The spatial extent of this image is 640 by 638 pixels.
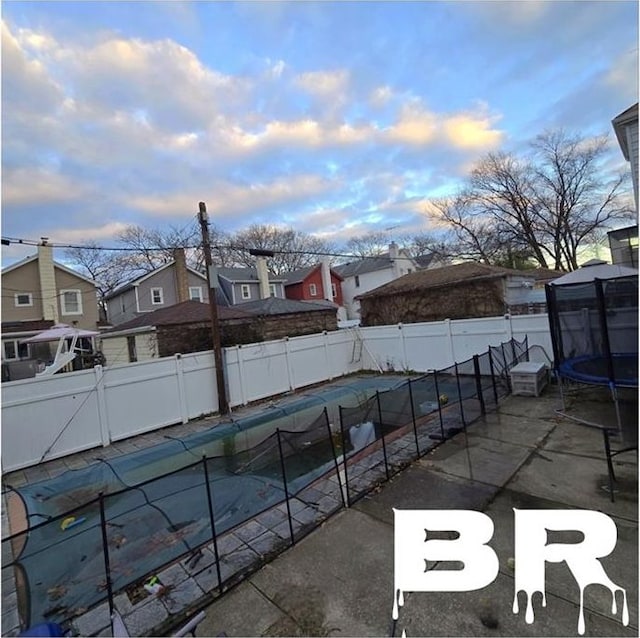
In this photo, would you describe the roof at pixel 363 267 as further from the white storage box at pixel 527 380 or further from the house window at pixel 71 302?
the white storage box at pixel 527 380

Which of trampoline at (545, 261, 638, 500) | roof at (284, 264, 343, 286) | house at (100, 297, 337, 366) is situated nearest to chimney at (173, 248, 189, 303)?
house at (100, 297, 337, 366)

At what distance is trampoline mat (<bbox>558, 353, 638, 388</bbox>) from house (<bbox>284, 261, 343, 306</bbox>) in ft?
71.1

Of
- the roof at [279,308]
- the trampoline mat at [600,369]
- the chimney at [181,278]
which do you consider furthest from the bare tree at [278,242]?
the trampoline mat at [600,369]

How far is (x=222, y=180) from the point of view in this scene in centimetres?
1352

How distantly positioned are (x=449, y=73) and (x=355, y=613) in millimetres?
6807

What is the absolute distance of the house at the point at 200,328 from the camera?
37.6 feet

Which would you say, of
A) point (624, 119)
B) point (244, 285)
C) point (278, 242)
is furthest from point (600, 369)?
point (278, 242)

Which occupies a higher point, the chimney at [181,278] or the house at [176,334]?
the chimney at [181,278]

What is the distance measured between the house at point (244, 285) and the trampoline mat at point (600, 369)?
19.6 meters

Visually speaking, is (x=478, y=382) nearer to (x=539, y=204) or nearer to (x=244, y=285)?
(x=244, y=285)

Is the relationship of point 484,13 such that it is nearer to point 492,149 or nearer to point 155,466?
point 155,466

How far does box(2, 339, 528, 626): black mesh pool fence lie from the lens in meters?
2.73

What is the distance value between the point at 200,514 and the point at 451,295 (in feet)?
37.7

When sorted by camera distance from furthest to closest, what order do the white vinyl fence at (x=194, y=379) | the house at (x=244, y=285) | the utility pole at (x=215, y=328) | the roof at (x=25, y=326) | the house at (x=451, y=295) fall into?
the house at (x=244, y=285) → the roof at (x=25, y=326) → the house at (x=451, y=295) → the utility pole at (x=215, y=328) → the white vinyl fence at (x=194, y=379)
